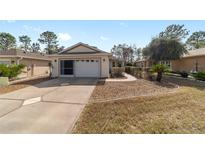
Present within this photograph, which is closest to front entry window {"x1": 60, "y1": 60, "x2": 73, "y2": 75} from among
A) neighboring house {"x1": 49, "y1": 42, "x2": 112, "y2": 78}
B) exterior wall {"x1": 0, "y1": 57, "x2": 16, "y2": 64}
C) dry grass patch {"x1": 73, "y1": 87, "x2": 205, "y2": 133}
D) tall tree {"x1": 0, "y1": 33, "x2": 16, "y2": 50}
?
neighboring house {"x1": 49, "y1": 42, "x2": 112, "y2": 78}

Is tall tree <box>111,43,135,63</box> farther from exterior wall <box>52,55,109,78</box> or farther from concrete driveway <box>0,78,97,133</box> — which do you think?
concrete driveway <box>0,78,97,133</box>

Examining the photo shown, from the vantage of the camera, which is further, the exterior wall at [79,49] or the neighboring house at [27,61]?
the neighboring house at [27,61]

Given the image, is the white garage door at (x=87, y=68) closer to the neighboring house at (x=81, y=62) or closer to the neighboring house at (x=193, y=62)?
the neighboring house at (x=81, y=62)

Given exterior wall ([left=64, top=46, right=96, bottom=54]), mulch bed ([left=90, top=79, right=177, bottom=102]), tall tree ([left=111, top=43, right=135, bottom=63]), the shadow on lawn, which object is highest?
tall tree ([left=111, top=43, right=135, bottom=63])

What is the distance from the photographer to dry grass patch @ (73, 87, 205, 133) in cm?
568

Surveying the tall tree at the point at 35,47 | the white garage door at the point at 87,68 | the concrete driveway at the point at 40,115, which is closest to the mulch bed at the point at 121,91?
the concrete driveway at the point at 40,115

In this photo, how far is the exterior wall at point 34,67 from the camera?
2231 cm

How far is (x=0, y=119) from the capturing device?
21.4 ft

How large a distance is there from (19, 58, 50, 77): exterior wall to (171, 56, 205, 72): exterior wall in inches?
853

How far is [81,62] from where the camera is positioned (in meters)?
19.9

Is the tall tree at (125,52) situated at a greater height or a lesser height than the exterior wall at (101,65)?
greater

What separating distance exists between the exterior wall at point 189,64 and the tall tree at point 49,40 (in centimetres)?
4867
